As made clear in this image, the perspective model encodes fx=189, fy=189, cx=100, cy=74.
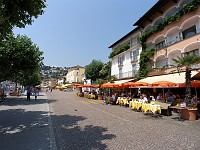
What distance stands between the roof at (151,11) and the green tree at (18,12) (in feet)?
65.0

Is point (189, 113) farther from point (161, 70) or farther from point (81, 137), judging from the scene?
point (161, 70)

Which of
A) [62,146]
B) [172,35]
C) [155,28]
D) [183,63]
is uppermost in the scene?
[155,28]

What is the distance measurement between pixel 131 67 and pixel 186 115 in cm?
2259

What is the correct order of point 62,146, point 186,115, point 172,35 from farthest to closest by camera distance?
point 172,35, point 186,115, point 62,146

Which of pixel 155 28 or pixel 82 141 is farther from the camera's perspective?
pixel 155 28

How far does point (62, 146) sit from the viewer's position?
284 inches

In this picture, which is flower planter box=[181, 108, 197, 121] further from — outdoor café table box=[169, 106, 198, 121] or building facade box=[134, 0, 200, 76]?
building facade box=[134, 0, 200, 76]

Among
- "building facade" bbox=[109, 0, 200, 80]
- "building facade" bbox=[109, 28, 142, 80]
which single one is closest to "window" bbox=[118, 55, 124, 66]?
"building facade" bbox=[109, 28, 142, 80]

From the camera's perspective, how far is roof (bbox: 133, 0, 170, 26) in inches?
974

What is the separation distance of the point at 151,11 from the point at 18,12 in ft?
75.0

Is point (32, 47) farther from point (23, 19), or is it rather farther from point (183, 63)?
point (183, 63)

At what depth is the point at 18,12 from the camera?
27.8 ft

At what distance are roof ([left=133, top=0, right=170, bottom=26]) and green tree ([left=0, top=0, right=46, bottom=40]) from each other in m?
19.8

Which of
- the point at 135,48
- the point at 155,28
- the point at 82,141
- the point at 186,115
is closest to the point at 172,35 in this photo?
the point at 155,28
